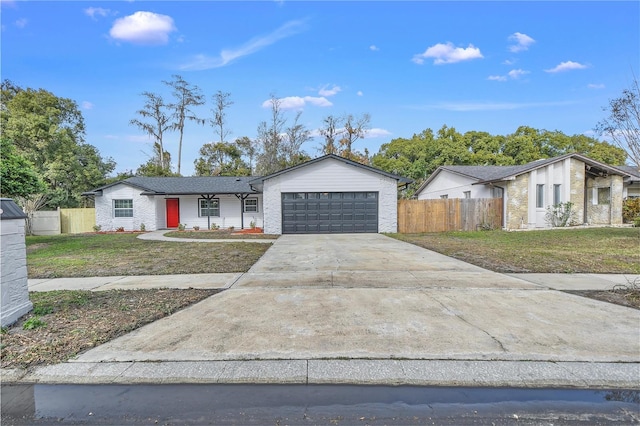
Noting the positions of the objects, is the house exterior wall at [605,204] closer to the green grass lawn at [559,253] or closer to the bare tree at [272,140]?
the green grass lawn at [559,253]

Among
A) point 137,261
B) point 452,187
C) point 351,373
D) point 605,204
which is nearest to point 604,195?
point 605,204

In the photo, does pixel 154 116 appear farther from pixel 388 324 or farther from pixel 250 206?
pixel 388 324

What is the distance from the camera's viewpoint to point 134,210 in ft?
69.8

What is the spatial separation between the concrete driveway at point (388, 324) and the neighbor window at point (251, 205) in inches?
618

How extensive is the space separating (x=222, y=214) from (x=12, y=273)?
1806 cm

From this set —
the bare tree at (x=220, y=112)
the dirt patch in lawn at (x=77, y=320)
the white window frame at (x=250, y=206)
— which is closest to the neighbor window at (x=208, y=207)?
the white window frame at (x=250, y=206)

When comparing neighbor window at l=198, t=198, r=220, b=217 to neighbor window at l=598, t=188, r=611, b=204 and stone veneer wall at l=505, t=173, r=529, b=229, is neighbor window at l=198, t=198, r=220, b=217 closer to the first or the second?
stone veneer wall at l=505, t=173, r=529, b=229

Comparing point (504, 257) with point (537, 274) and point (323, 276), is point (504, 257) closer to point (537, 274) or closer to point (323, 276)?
point (537, 274)

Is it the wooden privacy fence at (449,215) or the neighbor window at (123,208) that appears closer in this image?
the wooden privacy fence at (449,215)

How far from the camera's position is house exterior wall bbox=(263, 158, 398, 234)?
59.4ft

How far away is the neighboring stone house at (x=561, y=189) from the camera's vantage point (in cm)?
1773

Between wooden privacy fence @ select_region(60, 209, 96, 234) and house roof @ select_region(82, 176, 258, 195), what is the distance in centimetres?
190

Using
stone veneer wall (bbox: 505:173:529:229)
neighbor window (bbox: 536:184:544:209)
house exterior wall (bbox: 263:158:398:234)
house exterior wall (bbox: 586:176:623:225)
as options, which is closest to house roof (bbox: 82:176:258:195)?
house exterior wall (bbox: 263:158:398:234)

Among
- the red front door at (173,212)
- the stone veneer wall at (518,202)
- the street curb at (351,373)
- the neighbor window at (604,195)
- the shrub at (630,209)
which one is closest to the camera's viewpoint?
the street curb at (351,373)
